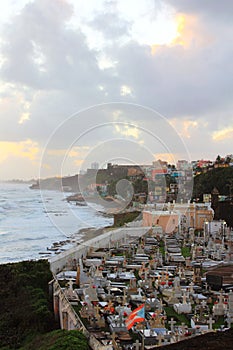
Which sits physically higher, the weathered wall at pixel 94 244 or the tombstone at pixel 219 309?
the weathered wall at pixel 94 244

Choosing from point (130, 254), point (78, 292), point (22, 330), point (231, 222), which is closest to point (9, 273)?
point (78, 292)

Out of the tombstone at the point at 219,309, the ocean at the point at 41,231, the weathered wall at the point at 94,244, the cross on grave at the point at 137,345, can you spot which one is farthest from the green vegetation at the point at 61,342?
the ocean at the point at 41,231

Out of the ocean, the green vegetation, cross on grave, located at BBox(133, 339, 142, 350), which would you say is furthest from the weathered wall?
cross on grave, located at BBox(133, 339, 142, 350)

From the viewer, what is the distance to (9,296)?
471 inches

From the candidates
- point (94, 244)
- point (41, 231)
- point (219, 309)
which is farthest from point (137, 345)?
point (41, 231)

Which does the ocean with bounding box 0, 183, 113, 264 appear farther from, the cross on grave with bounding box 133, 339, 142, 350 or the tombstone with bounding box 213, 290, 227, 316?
the cross on grave with bounding box 133, 339, 142, 350

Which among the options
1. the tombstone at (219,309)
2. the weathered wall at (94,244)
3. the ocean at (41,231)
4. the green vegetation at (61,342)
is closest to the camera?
the green vegetation at (61,342)

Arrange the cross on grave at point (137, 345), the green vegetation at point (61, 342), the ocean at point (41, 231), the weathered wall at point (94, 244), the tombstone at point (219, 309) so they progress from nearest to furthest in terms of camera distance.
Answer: the green vegetation at point (61, 342) < the cross on grave at point (137, 345) < the tombstone at point (219, 309) < the weathered wall at point (94, 244) < the ocean at point (41, 231)

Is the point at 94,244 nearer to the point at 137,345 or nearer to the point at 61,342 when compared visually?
the point at 61,342

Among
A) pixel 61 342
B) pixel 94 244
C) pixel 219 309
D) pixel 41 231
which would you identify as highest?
pixel 94 244

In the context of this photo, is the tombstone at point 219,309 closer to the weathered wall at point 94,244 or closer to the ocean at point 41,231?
the weathered wall at point 94,244

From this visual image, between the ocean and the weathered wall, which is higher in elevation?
the weathered wall

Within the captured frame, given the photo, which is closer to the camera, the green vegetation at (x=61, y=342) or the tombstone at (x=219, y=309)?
the green vegetation at (x=61, y=342)

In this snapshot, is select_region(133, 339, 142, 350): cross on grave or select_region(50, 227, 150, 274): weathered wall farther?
select_region(50, 227, 150, 274): weathered wall
